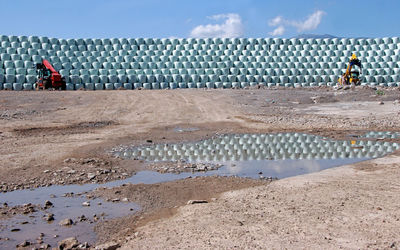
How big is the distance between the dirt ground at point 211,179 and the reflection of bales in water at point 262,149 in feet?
2.16

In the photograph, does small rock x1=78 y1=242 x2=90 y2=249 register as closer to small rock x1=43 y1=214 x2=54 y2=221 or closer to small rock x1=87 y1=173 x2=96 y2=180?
small rock x1=43 y1=214 x2=54 y2=221

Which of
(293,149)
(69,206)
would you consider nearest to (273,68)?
(293,149)

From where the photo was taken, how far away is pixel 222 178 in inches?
238

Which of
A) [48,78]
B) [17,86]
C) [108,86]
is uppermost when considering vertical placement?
[48,78]

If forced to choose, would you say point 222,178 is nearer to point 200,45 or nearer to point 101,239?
point 101,239

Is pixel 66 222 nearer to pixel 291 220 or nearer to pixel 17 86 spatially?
pixel 291 220

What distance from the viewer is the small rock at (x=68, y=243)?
369 centimetres

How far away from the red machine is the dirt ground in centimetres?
465

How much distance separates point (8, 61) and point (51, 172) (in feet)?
62.2

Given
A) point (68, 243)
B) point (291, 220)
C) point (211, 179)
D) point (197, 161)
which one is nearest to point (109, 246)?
point (68, 243)

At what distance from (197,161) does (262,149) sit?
5.24 ft

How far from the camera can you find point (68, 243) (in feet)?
12.3

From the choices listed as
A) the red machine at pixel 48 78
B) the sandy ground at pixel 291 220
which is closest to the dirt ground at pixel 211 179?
the sandy ground at pixel 291 220

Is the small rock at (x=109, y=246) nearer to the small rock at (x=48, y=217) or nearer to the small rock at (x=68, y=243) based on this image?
the small rock at (x=68, y=243)
